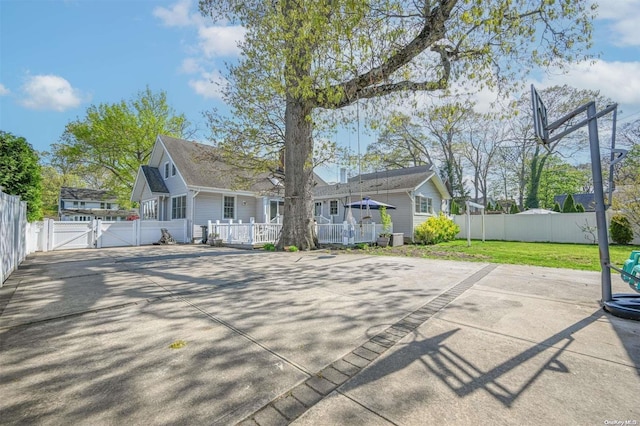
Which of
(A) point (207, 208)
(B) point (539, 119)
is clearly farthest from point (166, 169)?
(B) point (539, 119)

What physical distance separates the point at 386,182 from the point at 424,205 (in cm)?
277

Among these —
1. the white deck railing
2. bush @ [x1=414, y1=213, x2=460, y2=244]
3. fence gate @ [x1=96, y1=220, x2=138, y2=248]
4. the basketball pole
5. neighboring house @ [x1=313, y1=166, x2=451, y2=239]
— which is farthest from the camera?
neighboring house @ [x1=313, y1=166, x2=451, y2=239]

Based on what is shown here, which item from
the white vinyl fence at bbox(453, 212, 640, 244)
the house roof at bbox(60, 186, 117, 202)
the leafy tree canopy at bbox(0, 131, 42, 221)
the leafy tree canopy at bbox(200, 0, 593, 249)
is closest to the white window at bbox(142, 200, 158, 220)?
the leafy tree canopy at bbox(0, 131, 42, 221)

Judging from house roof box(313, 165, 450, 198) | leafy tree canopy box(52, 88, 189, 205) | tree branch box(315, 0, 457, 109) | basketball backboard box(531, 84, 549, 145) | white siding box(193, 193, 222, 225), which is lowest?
white siding box(193, 193, 222, 225)

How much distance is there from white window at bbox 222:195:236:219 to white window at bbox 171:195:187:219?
2212 mm

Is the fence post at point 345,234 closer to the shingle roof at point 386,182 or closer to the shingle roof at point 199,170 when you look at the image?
the shingle roof at point 386,182

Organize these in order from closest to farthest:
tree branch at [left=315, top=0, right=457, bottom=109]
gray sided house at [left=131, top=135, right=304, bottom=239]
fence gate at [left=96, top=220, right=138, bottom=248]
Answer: tree branch at [left=315, top=0, right=457, bottom=109]
fence gate at [left=96, top=220, right=138, bottom=248]
gray sided house at [left=131, top=135, right=304, bottom=239]

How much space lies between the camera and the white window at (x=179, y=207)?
54.4 ft

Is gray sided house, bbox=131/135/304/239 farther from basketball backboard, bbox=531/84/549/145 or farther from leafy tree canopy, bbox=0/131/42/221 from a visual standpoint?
basketball backboard, bbox=531/84/549/145

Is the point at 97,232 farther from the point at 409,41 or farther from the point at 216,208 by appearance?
the point at 409,41

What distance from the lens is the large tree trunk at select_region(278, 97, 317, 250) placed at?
1048 centimetres

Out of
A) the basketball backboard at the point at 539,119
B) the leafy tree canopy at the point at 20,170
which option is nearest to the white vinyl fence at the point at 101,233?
the leafy tree canopy at the point at 20,170

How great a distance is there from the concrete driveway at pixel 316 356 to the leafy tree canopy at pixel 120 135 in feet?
77.1

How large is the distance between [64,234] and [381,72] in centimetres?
1497
